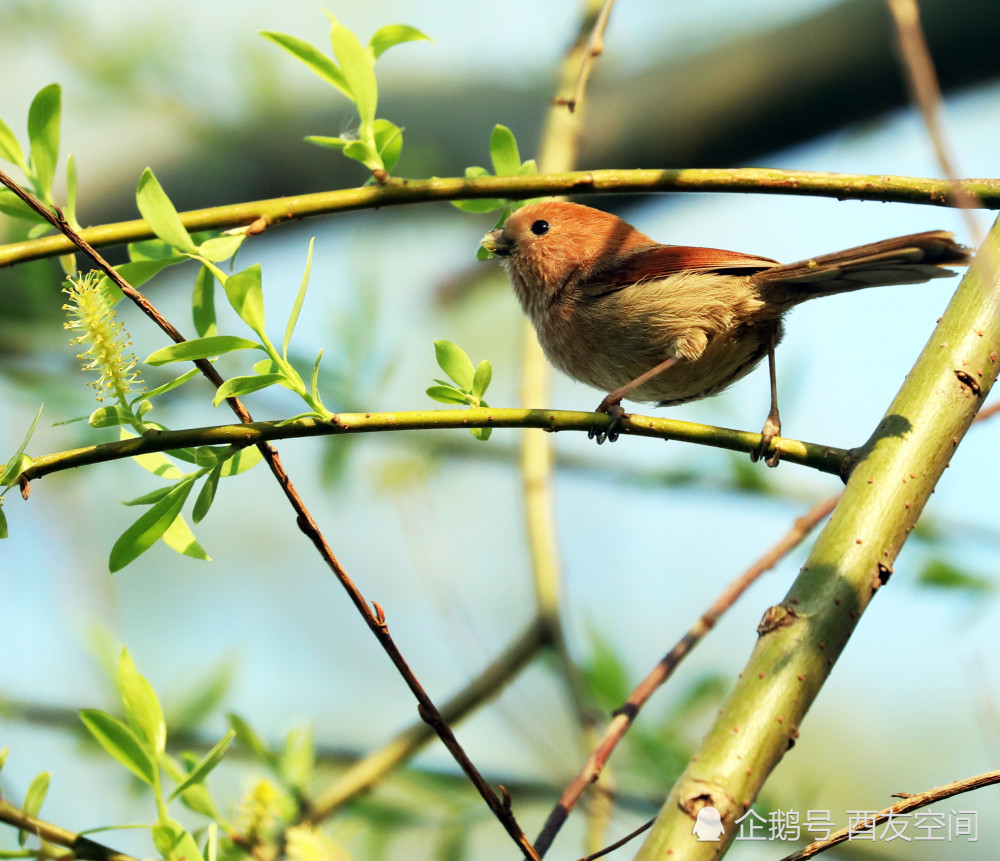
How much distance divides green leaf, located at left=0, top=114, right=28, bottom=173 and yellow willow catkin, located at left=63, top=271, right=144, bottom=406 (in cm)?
53

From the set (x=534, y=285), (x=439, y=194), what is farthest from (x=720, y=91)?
(x=439, y=194)

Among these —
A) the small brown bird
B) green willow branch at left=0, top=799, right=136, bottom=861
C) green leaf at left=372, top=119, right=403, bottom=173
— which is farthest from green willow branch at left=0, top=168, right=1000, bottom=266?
green willow branch at left=0, top=799, right=136, bottom=861

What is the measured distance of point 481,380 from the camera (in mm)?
1936

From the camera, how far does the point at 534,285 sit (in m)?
3.79

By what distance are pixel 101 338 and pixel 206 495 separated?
35 centimetres

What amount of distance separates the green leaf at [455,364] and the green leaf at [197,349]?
40cm

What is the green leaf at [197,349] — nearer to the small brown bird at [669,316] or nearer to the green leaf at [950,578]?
the small brown bird at [669,316]

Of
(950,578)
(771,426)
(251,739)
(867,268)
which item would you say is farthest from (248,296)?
(950,578)

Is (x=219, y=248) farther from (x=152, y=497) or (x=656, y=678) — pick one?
(x=656, y=678)

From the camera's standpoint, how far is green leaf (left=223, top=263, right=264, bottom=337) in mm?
1688

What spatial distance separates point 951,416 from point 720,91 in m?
3.52

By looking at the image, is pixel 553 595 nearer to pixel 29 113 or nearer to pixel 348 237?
pixel 29 113

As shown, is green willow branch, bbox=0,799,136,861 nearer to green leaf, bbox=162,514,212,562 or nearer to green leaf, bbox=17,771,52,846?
green leaf, bbox=17,771,52,846

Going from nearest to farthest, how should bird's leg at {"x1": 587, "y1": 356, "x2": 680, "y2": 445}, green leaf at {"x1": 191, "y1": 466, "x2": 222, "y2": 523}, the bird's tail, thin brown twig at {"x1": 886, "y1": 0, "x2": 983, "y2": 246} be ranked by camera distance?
thin brown twig at {"x1": 886, "y1": 0, "x2": 983, "y2": 246} → green leaf at {"x1": 191, "y1": 466, "x2": 222, "y2": 523} → the bird's tail → bird's leg at {"x1": 587, "y1": 356, "x2": 680, "y2": 445}
